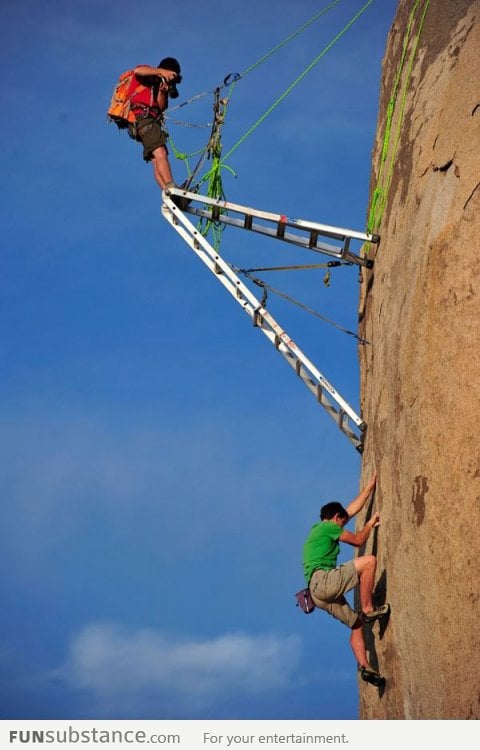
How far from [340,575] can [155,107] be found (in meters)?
6.68

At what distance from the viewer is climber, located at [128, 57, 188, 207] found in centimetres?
1464

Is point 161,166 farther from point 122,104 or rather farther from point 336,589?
point 336,589

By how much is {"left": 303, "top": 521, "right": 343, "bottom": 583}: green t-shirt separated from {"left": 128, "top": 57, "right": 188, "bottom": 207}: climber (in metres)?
4.87

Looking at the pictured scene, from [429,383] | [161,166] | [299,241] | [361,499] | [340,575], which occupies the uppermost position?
[161,166]

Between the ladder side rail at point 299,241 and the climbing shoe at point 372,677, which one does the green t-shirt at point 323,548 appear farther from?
the ladder side rail at point 299,241

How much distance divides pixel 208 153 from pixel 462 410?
6359mm

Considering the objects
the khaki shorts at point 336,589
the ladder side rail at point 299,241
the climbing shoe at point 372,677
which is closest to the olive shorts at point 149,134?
the ladder side rail at point 299,241

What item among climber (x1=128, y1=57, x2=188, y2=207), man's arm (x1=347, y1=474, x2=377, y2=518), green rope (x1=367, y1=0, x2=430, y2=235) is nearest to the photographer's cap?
climber (x1=128, y1=57, x2=188, y2=207)

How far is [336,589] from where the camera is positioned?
1187 centimetres

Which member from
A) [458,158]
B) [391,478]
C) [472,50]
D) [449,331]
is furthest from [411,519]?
[472,50]

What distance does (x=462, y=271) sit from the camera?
10164 mm

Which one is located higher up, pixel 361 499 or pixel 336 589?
pixel 361 499

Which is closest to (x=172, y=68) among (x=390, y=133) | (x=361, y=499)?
(x=390, y=133)
